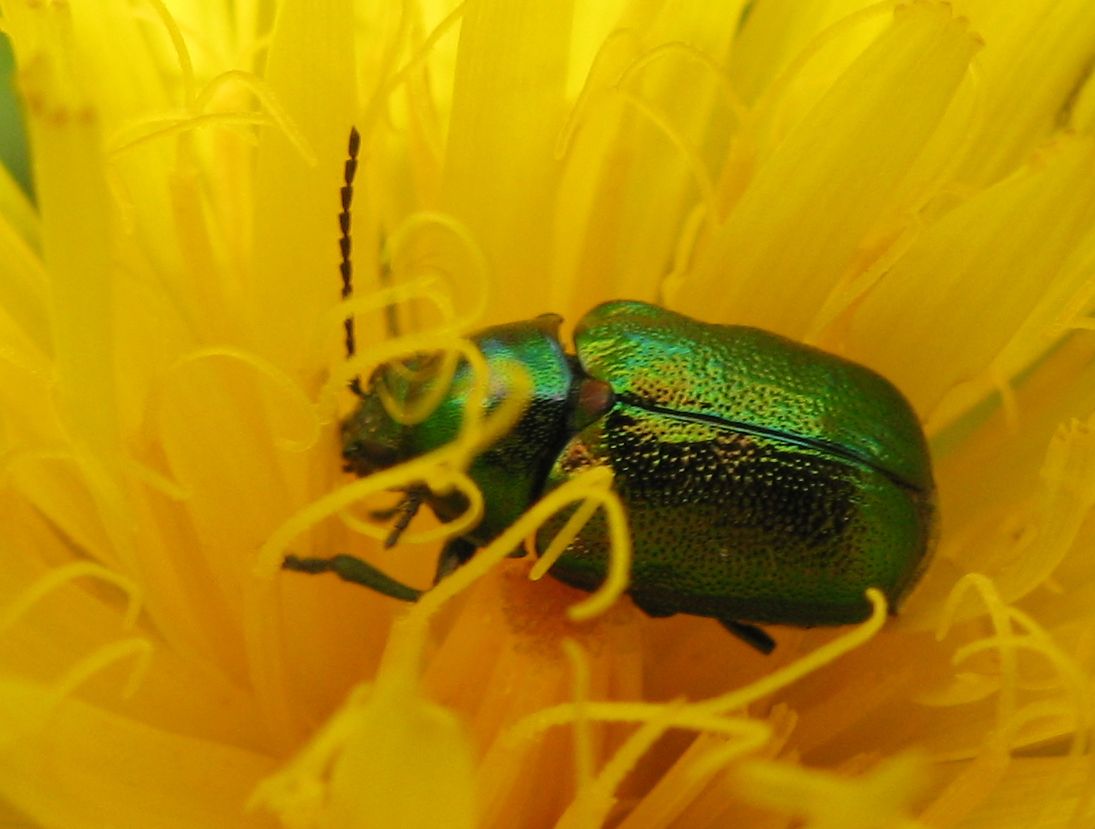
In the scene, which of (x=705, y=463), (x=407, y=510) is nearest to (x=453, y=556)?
(x=407, y=510)

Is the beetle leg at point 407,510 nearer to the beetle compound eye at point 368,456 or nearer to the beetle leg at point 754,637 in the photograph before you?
the beetle compound eye at point 368,456

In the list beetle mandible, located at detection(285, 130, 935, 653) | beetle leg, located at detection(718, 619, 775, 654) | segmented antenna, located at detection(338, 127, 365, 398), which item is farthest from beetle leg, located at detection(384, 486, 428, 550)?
beetle leg, located at detection(718, 619, 775, 654)

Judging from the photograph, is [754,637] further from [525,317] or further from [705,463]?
[525,317]

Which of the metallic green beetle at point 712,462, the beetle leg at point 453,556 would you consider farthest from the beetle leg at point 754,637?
the beetle leg at point 453,556

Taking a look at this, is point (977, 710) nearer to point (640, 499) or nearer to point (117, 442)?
point (640, 499)

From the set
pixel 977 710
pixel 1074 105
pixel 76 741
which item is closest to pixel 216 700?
pixel 76 741

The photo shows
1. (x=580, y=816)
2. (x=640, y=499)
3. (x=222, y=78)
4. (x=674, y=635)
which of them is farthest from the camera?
(x=674, y=635)
